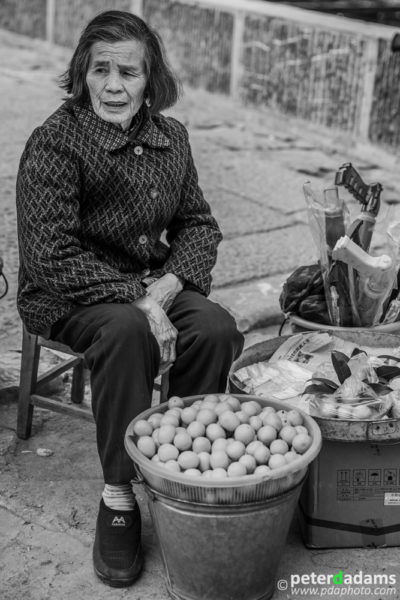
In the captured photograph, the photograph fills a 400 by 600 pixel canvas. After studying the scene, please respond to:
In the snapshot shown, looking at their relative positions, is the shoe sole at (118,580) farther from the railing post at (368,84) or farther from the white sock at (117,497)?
the railing post at (368,84)

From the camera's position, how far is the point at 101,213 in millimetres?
3039

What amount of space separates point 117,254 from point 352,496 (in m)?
1.07

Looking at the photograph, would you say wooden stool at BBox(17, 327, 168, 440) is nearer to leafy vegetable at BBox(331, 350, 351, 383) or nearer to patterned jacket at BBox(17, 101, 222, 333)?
patterned jacket at BBox(17, 101, 222, 333)

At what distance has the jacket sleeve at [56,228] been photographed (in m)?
2.88

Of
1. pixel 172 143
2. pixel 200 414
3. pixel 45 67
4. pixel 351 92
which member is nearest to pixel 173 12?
pixel 45 67

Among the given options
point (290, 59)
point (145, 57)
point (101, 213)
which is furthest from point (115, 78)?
point (290, 59)

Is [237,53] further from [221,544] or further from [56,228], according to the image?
[221,544]

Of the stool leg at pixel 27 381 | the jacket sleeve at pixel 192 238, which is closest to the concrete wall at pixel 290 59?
the jacket sleeve at pixel 192 238

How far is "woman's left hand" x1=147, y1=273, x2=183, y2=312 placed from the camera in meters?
3.07

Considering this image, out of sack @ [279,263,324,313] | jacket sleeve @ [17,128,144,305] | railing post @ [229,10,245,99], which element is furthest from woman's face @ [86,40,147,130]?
railing post @ [229,10,245,99]

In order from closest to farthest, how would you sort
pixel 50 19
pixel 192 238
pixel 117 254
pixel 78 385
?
pixel 117 254 → pixel 192 238 → pixel 78 385 → pixel 50 19

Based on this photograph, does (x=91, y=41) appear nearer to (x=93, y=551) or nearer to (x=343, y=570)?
(x=93, y=551)

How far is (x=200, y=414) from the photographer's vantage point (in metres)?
A: 2.68

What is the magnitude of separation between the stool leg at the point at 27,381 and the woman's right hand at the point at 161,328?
0.54 meters
